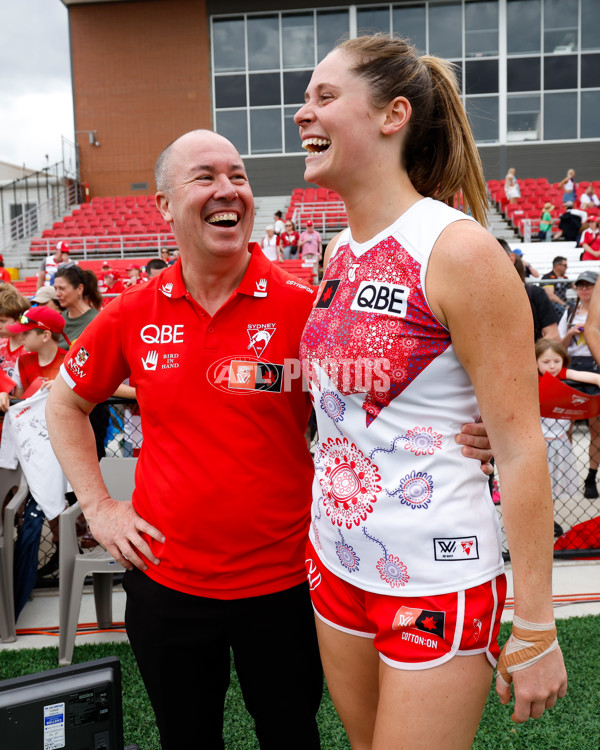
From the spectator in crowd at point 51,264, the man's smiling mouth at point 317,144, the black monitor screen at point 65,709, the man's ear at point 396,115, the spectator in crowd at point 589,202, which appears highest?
the spectator in crowd at point 589,202

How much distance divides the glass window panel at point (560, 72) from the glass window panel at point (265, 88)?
8.28m

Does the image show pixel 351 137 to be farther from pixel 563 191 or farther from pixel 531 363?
pixel 563 191

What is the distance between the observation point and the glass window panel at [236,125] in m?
21.5

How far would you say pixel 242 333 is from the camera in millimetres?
1636

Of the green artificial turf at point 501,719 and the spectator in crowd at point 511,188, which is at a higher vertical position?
the spectator in crowd at point 511,188

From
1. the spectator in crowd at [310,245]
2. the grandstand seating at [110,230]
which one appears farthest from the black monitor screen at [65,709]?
the grandstand seating at [110,230]

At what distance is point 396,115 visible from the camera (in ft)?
4.31

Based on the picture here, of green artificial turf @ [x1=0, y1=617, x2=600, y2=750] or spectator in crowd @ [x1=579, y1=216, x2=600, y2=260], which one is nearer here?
green artificial turf @ [x1=0, y1=617, x2=600, y2=750]

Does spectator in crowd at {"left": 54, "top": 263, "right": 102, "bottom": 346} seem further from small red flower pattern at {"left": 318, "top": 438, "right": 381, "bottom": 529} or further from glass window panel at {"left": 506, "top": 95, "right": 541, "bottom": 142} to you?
glass window panel at {"left": 506, "top": 95, "right": 541, "bottom": 142}

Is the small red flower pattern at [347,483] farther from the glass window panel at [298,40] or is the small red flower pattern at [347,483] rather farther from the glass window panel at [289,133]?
the glass window panel at [298,40]

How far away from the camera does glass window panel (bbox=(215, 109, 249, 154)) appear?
21547 millimetres

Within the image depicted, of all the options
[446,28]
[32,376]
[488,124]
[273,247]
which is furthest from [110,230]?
[32,376]

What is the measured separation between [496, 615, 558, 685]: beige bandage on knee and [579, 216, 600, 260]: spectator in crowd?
1217 centimetres

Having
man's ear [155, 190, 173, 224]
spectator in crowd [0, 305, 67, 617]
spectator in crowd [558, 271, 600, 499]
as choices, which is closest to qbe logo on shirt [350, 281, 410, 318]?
man's ear [155, 190, 173, 224]
